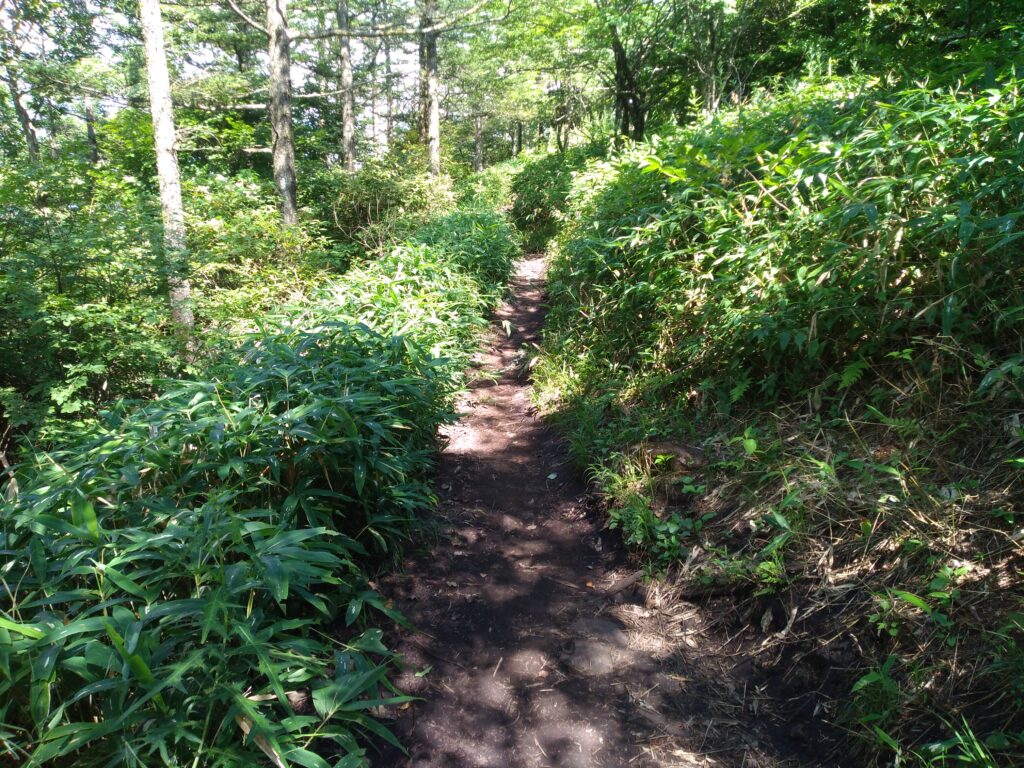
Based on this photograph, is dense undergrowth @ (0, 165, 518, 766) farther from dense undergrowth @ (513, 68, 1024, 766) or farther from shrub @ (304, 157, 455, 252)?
shrub @ (304, 157, 455, 252)

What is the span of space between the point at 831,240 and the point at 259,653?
339cm

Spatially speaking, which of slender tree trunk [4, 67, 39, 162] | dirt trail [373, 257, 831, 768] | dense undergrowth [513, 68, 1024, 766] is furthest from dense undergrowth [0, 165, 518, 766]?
slender tree trunk [4, 67, 39, 162]

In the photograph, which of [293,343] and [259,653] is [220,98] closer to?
[293,343]

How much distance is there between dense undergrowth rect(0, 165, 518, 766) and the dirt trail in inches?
8.6

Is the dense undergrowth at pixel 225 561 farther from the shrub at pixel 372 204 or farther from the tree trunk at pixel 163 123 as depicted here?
the shrub at pixel 372 204

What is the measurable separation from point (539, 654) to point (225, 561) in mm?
1427

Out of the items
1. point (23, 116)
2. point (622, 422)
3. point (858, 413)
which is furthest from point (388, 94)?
point (858, 413)

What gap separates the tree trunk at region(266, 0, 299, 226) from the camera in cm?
878

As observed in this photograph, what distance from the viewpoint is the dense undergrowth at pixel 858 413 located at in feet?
6.15

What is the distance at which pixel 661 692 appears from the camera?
2271mm

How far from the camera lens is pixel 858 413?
278cm

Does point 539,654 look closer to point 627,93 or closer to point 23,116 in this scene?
point 627,93

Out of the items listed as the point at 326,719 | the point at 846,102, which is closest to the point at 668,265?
the point at 846,102

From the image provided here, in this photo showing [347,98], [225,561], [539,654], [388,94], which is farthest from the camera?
[388,94]
